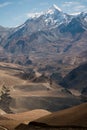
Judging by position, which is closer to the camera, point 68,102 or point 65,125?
point 65,125

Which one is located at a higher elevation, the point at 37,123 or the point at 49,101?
the point at 37,123

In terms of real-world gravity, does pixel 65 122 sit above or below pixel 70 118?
below

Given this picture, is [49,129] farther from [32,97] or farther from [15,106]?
[32,97]

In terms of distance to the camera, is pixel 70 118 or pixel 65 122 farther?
pixel 70 118

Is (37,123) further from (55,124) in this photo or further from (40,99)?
Result: (40,99)

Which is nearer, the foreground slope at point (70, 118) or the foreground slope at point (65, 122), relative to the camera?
the foreground slope at point (65, 122)

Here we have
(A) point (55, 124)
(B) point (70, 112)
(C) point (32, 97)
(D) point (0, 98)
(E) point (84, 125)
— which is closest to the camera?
(E) point (84, 125)

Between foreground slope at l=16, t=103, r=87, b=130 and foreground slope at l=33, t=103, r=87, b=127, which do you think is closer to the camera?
foreground slope at l=16, t=103, r=87, b=130

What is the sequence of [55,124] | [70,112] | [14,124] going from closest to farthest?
[55,124] < [70,112] < [14,124]

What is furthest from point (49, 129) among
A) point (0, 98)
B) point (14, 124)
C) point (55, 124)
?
point (0, 98)
